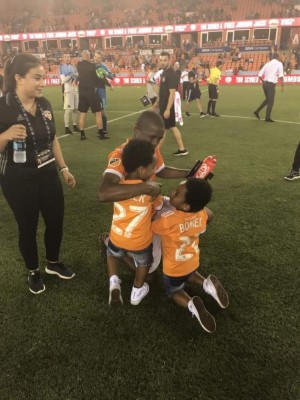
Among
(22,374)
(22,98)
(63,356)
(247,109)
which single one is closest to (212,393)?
(63,356)

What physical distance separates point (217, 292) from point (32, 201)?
69.1 inches

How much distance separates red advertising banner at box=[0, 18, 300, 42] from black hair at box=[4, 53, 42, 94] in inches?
1580

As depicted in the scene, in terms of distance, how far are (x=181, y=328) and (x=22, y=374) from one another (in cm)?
121

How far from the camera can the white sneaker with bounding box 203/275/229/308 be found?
110 inches

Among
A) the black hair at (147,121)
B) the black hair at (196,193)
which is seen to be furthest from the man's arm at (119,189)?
the black hair at (147,121)

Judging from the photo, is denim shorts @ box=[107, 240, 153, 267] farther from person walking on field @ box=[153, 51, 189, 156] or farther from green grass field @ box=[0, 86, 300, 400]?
person walking on field @ box=[153, 51, 189, 156]

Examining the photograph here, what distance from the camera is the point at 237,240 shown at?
12.7 ft

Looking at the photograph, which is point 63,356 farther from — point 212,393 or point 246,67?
point 246,67

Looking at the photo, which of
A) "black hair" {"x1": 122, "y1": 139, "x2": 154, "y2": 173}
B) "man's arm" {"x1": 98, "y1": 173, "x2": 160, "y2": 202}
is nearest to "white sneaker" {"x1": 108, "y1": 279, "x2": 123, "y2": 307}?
"man's arm" {"x1": 98, "y1": 173, "x2": 160, "y2": 202}

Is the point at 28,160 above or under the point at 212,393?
above

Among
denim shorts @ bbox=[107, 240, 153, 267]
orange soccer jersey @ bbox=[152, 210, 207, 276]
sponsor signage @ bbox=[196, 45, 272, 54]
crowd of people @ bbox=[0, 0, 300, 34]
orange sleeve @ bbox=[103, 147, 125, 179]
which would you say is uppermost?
crowd of people @ bbox=[0, 0, 300, 34]

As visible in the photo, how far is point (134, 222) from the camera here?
2.67 meters

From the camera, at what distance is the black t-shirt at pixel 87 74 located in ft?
28.0

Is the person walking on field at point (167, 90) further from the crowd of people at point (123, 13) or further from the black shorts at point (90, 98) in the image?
the crowd of people at point (123, 13)
